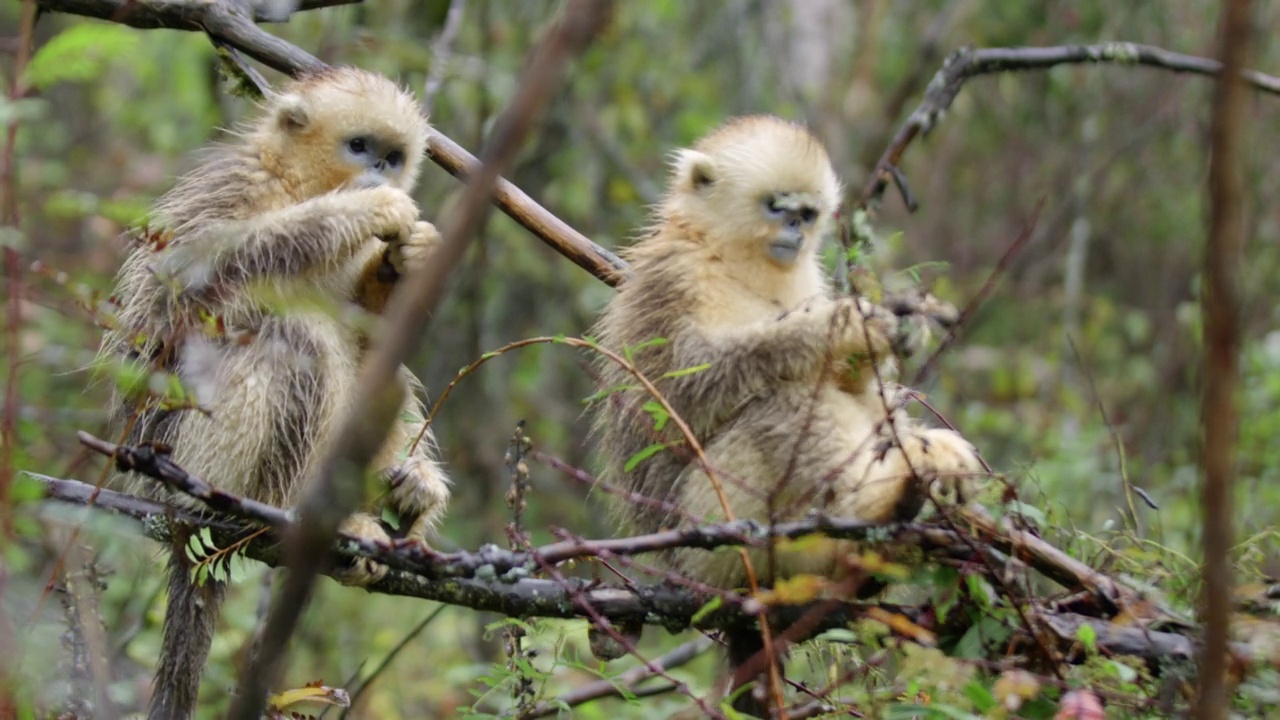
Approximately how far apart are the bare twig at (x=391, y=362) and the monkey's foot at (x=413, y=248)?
2946mm

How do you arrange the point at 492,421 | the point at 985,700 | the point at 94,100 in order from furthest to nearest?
1. the point at 94,100
2. the point at 492,421
3. the point at 985,700

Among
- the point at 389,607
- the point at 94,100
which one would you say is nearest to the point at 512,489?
the point at 389,607

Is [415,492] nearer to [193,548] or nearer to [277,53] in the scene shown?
[193,548]

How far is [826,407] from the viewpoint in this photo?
3.79 meters

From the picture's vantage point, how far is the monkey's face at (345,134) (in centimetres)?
477

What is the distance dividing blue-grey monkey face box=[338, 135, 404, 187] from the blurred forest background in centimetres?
177

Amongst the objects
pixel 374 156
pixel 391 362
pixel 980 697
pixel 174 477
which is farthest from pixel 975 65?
pixel 391 362

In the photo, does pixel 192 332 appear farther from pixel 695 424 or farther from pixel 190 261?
pixel 695 424

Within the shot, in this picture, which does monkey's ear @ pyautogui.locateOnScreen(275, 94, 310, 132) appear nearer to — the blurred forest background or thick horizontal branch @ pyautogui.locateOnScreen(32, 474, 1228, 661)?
the blurred forest background

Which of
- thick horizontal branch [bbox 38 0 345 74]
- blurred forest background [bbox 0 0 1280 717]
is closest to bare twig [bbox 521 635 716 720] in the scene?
blurred forest background [bbox 0 0 1280 717]

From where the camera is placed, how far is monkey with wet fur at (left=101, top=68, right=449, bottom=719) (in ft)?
13.4

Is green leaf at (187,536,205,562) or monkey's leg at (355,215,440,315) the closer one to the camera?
green leaf at (187,536,205,562)

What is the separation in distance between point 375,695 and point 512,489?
5.19 m

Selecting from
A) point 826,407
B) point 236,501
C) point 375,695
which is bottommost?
point 375,695
